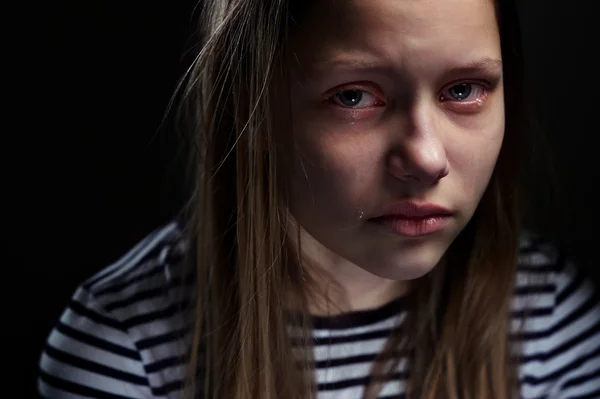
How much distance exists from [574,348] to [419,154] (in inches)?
16.0

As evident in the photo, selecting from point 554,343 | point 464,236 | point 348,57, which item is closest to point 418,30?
point 348,57

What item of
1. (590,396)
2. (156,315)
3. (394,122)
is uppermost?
(394,122)

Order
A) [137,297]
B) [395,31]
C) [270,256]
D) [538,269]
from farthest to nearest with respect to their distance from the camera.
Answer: [538,269]
[137,297]
[270,256]
[395,31]

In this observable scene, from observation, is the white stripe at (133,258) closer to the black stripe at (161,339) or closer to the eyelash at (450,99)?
the black stripe at (161,339)

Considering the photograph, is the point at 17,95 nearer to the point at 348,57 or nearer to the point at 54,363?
the point at 54,363

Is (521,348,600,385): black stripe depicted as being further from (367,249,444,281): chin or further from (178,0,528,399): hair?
(367,249,444,281): chin

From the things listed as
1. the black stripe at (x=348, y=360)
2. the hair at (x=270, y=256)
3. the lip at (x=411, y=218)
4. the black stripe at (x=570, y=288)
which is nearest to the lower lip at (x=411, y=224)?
the lip at (x=411, y=218)

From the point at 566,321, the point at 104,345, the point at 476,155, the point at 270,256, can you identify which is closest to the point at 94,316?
the point at 104,345

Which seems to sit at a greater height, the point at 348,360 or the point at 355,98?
the point at 355,98

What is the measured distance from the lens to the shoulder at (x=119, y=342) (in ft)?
2.89

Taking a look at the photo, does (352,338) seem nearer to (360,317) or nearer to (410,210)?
(360,317)

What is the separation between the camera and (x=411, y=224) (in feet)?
2.53

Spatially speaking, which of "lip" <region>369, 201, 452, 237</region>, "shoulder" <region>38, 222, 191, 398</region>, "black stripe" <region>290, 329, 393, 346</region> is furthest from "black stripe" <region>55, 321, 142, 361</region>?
"lip" <region>369, 201, 452, 237</region>

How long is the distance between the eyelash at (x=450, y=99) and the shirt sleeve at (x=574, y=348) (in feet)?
1.07
